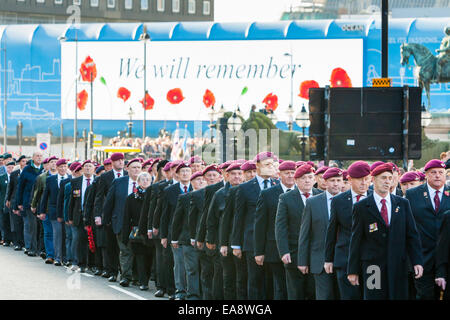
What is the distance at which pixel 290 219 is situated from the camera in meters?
10.5

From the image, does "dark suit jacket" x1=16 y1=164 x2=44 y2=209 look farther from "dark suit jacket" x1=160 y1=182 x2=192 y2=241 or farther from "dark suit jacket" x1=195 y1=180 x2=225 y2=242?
"dark suit jacket" x1=195 y1=180 x2=225 y2=242

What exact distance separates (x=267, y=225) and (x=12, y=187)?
11.3 meters

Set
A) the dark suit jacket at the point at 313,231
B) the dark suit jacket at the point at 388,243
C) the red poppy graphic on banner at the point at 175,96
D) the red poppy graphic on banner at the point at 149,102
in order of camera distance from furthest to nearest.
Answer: the red poppy graphic on banner at the point at 149,102
the red poppy graphic on banner at the point at 175,96
the dark suit jacket at the point at 313,231
the dark suit jacket at the point at 388,243

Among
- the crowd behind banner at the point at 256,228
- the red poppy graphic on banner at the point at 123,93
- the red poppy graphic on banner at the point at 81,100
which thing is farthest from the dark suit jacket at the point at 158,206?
the red poppy graphic on banner at the point at 81,100

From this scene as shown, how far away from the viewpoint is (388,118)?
1850 centimetres

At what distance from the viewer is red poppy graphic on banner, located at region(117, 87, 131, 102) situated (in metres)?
81.0

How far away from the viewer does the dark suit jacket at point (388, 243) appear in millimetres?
8680

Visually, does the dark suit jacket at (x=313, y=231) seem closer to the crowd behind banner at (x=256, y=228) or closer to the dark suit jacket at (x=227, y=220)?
the crowd behind banner at (x=256, y=228)

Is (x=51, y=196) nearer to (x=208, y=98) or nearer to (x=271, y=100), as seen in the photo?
(x=271, y=100)

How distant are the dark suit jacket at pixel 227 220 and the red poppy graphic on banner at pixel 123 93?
2747 inches

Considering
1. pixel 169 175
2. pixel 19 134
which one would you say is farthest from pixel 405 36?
pixel 169 175

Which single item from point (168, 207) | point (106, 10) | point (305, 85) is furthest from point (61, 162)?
point (106, 10)
